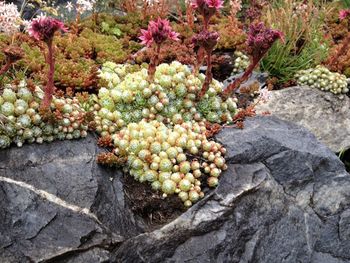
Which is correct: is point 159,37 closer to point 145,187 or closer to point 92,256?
point 145,187

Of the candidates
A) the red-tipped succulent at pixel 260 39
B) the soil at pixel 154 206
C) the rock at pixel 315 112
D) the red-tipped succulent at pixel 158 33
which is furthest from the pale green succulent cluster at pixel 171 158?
the rock at pixel 315 112

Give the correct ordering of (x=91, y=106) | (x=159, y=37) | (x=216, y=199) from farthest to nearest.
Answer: (x=91, y=106)
(x=159, y=37)
(x=216, y=199)

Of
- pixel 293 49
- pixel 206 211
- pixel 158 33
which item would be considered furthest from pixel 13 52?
pixel 293 49

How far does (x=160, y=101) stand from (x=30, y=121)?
131cm

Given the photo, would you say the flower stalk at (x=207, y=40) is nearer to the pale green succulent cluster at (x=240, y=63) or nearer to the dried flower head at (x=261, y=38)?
the dried flower head at (x=261, y=38)

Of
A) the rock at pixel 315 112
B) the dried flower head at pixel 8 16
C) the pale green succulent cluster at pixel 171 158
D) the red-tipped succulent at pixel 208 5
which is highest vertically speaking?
the red-tipped succulent at pixel 208 5

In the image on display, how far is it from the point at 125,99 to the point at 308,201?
6.50ft

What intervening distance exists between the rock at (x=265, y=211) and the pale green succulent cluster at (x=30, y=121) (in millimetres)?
1107

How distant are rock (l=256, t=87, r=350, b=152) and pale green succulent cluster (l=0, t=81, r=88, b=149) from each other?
2.82m

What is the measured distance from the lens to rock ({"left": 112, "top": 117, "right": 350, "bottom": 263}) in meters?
3.95

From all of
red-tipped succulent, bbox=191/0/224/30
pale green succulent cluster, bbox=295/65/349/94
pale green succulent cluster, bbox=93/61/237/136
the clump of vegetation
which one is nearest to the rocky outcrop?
pale green succulent cluster, bbox=93/61/237/136

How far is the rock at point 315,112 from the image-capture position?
639cm

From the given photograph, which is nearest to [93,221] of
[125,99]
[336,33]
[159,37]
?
[125,99]

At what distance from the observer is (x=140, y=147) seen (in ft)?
14.1
